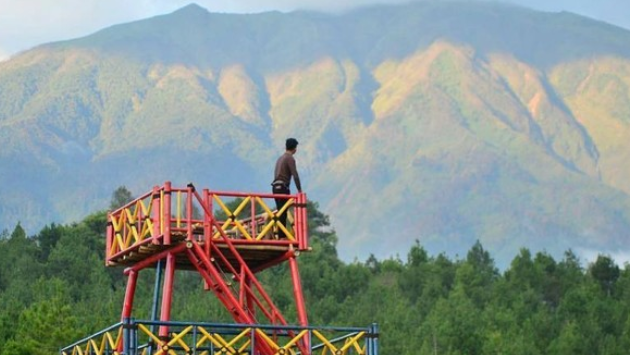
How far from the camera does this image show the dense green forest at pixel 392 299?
83.6 m

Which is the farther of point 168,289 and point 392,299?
point 392,299

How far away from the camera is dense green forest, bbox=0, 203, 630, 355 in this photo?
274 feet

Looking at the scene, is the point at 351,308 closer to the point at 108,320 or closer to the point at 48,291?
the point at 48,291

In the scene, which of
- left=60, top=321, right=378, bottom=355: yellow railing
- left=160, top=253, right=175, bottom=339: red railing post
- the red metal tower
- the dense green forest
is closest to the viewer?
left=60, top=321, right=378, bottom=355: yellow railing

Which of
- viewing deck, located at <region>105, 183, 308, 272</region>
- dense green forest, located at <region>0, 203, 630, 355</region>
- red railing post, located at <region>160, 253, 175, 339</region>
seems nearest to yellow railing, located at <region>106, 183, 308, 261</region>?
viewing deck, located at <region>105, 183, 308, 272</region>

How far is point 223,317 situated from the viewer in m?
87.4

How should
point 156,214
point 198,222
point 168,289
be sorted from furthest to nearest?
point 198,222
point 156,214
point 168,289

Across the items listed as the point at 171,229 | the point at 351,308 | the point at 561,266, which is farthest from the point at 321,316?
the point at 171,229

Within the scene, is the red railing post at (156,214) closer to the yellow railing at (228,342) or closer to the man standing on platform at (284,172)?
the yellow railing at (228,342)

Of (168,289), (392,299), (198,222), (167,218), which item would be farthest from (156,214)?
(392,299)

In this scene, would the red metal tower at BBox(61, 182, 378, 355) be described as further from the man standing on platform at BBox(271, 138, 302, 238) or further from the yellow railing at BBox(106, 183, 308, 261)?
the man standing on platform at BBox(271, 138, 302, 238)

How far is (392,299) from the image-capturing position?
4161 inches

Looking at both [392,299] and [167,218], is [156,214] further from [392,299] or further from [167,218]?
[392,299]

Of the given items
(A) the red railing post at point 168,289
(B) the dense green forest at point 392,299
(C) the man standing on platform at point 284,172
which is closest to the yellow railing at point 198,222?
(C) the man standing on platform at point 284,172
